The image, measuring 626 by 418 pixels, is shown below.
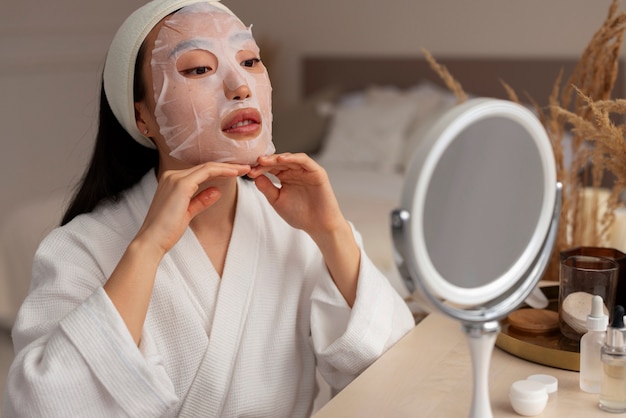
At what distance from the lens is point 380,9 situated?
14.7ft

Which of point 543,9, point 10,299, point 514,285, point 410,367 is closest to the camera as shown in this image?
point 514,285

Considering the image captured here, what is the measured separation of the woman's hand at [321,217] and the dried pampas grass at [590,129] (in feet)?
1.49

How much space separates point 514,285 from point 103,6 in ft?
12.6

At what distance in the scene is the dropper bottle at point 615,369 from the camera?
3.62 ft

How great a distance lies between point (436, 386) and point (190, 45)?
2.24 ft

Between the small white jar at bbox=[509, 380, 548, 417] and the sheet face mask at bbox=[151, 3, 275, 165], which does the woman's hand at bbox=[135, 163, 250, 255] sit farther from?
the small white jar at bbox=[509, 380, 548, 417]

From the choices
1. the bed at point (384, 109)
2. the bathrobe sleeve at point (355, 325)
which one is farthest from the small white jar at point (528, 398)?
the bed at point (384, 109)

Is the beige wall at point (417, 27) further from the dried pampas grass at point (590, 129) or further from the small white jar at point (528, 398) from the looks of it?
the small white jar at point (528, 398)

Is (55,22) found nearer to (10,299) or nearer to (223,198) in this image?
(10,299)

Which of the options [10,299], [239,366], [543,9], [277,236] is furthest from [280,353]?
[543,9]

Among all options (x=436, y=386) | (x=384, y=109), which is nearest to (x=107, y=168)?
(x=436, y=386)

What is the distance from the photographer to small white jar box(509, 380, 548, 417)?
110 cm

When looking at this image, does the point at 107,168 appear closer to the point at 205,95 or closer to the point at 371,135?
the point at 205,95

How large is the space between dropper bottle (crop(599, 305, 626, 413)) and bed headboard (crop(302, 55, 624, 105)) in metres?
2.86
